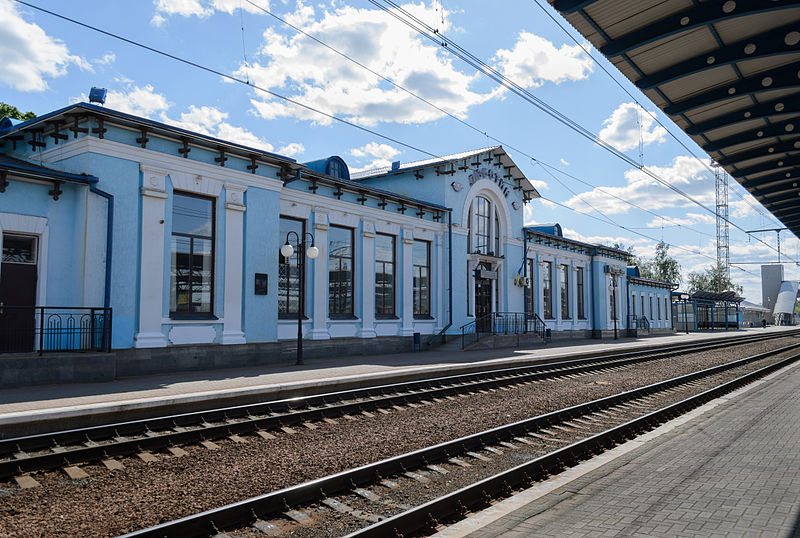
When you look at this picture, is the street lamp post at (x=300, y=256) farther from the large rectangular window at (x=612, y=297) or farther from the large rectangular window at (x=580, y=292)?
the large rectangular window at (x=612, y=297)

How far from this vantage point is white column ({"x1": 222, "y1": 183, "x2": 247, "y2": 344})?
16.7 meters

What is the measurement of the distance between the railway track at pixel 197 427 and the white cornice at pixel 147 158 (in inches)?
328

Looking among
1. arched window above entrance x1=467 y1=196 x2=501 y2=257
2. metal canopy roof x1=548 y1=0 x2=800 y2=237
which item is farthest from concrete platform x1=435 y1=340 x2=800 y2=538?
arched window above entrance x1=467 y1=196 x2=501 y2=257

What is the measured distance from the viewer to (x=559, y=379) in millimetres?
15797

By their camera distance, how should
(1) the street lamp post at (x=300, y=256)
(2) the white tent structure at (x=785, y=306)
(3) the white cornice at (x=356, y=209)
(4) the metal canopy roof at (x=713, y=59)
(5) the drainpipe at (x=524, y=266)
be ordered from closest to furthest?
(4) the metal canopy roof at (x=713, y=59) → (1) the street lamp post at (x=300, y=256) → (3) the white cornice at (x=356, y=209) → (5) the drainpipe at (x=524, y=266) → (2) the white tent structure at (x=785, y=306)

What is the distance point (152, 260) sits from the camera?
592 inches

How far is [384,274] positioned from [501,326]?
29.9ft

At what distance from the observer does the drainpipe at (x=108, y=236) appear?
46.1 feet

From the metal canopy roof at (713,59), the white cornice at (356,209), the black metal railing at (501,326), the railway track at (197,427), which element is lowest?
the railway track at (197,427)

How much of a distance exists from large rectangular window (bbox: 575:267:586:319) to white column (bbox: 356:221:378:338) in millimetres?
21111

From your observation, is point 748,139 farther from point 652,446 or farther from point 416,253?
point 416,253

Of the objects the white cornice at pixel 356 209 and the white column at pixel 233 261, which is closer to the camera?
the white column at pixel 233 261

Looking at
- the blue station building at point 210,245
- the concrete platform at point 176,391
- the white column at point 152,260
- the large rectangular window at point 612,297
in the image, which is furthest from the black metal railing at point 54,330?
the large rectangular window at point 612,297

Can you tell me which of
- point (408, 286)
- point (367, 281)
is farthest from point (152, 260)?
point (408, 286)
